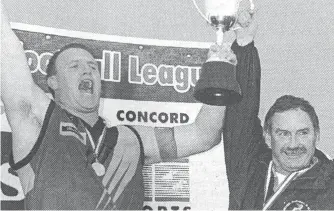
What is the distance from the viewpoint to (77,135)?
3.02 ft

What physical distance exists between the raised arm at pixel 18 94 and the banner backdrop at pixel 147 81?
36 millimetres

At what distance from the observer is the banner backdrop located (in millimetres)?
935

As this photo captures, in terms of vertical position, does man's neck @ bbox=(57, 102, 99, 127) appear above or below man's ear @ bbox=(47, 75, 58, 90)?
below

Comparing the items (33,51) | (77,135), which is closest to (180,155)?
(77,135)

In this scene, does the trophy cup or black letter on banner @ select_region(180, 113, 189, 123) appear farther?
black letter on banner @ select_region(180, 113, 189, 123)

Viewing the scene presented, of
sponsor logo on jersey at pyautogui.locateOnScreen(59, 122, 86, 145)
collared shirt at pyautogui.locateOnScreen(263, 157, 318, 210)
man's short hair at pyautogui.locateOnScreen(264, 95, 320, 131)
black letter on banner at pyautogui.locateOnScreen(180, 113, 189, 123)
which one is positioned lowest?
collared shirt at pyautogui.locateOnScreen(263, 157, 318, 210)

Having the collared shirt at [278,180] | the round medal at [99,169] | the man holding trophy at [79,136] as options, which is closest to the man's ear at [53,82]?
the man holding trophy at [79,136]

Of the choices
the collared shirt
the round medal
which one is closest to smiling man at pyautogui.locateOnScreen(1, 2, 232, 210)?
the round medal

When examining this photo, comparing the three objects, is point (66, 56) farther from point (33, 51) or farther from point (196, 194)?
point (196, 194)

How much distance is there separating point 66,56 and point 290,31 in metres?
0.39

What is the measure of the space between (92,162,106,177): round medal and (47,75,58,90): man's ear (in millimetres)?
140

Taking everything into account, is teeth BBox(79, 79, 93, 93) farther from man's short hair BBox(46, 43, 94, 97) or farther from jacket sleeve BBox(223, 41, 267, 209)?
jacket sleeve BBox(223, 41, 267, 209)

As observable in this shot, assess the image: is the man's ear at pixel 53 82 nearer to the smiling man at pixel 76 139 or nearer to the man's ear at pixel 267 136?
the smiling man at pixel 76 139

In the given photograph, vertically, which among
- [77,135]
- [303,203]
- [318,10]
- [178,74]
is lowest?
[303,203]
